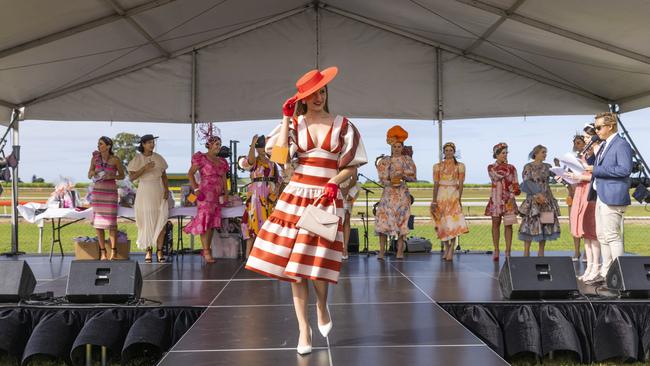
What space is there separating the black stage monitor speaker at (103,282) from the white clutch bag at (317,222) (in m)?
2.13

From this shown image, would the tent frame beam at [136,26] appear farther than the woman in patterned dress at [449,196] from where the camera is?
No

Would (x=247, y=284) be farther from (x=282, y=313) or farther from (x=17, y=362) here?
(x=17, y=362)

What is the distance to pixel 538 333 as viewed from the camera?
502 centimetres

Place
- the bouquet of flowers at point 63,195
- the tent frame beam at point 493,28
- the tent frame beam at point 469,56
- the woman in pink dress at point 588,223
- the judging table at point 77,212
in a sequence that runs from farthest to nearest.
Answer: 1. the tent frame beam at point 469,56
2. the bouquet of flowers at point 63,195
3. the judging table at point 77,212
4. the tent frame beam at point 493,28
5. the woman in pink dress at point 588,223

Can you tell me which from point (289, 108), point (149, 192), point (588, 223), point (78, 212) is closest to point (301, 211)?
point (289, 108)

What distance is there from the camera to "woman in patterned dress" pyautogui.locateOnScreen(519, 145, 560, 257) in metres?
8.10

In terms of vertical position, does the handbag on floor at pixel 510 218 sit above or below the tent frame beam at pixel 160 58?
below

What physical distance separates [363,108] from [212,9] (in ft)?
9.16

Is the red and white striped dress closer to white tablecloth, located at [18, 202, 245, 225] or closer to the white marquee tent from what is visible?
the white marquee tent

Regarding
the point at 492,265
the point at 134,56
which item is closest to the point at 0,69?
the point at 134,56

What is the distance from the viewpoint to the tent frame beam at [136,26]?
713cm

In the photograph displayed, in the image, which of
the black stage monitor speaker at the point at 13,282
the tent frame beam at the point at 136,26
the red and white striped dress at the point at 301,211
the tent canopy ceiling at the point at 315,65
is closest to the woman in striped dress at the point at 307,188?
the red and white striped dress at the point at 301,211

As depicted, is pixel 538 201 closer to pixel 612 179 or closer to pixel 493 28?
pixel 493 28

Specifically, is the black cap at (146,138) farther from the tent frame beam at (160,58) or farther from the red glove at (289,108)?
the red glove at (289,108)
